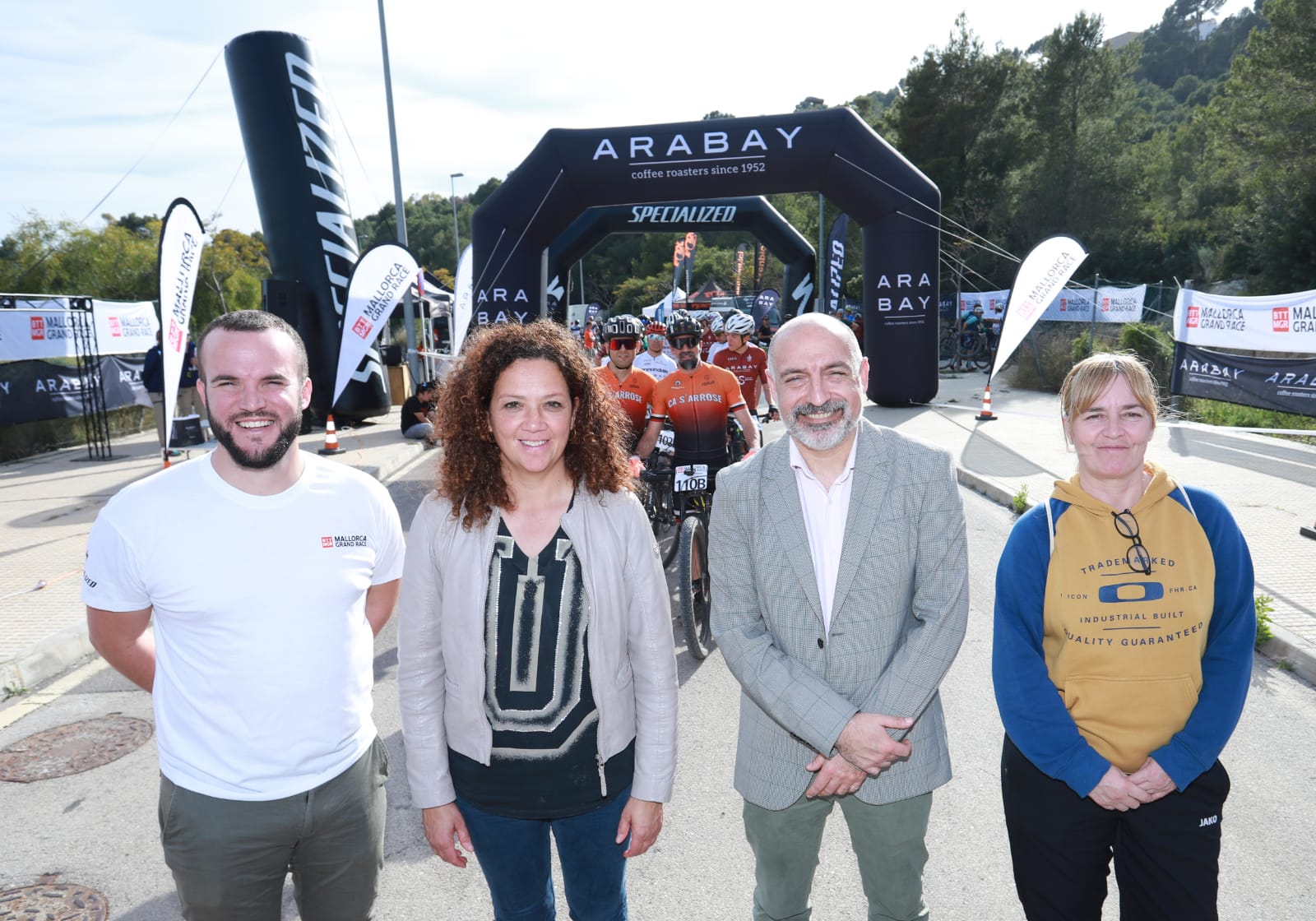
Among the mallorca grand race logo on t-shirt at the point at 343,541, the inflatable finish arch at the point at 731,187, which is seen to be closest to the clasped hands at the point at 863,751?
the mallorca grand race logo on t-shirt at the point at 343,541

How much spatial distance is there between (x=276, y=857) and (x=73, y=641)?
4702mm

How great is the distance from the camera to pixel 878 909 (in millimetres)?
2293

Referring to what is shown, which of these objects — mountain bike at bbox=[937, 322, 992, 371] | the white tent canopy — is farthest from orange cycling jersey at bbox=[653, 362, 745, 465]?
the white tent canopy

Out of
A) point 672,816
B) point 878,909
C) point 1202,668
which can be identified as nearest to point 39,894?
point 672,816

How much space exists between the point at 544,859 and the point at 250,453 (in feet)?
4.18

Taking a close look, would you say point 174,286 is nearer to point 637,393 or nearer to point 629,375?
point 629,375

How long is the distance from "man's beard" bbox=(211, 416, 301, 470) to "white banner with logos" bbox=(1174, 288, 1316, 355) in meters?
11.8

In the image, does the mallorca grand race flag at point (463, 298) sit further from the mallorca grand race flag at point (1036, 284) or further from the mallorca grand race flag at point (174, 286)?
the mallorca grand race flag at point (1036, 284)

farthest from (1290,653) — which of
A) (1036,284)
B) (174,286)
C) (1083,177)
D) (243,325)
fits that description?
(1083,177)

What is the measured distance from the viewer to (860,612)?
87.5 inches

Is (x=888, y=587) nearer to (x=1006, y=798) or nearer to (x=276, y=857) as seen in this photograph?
(x=1006, y=798)

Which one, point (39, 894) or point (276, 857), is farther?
point (39, 894)

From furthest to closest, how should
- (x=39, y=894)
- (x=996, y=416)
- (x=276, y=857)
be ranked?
(x=996, y=416)
(x=39, y=894)
(x=276, y=857)

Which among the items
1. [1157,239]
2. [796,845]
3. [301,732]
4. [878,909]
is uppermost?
[1157,239]
